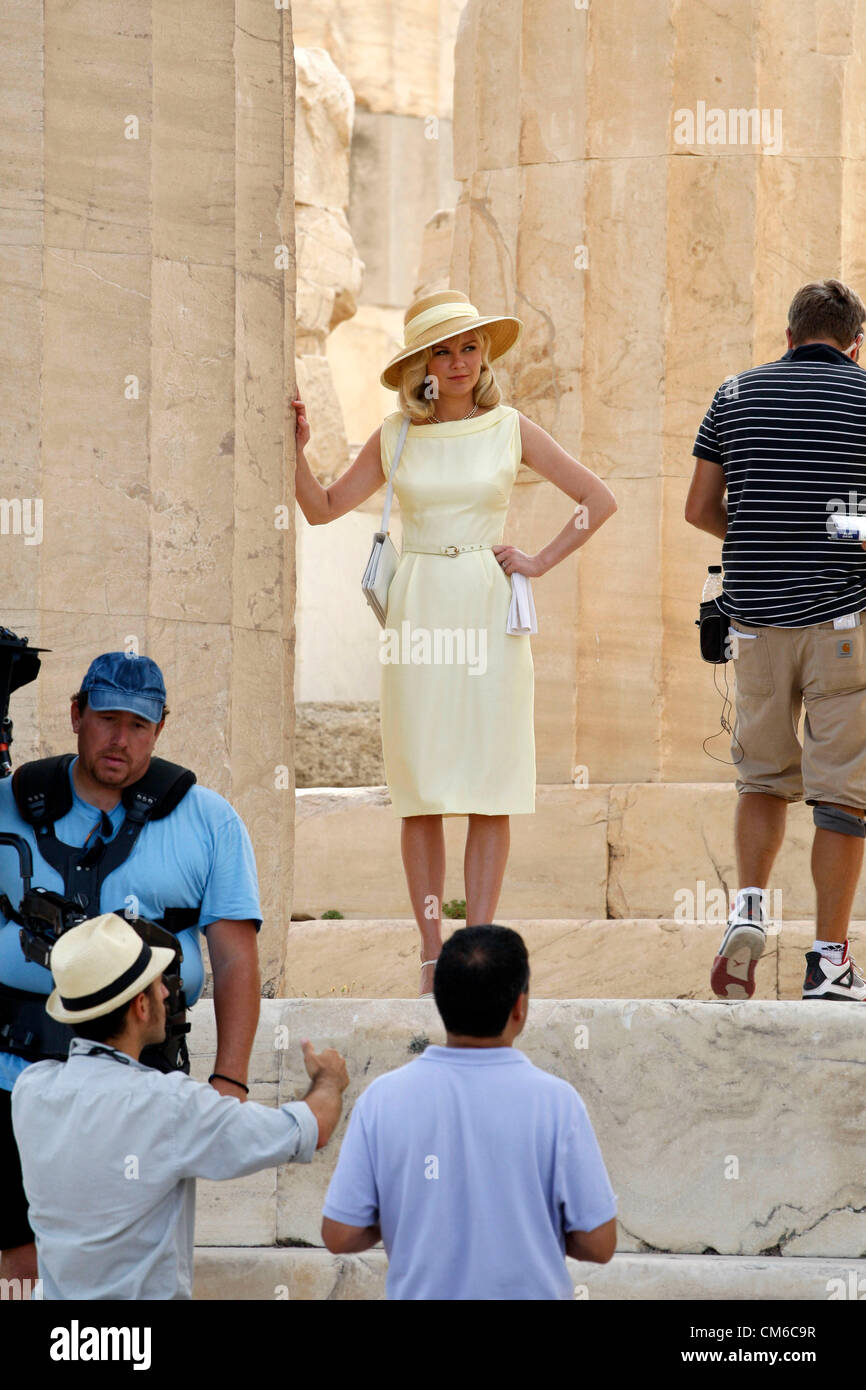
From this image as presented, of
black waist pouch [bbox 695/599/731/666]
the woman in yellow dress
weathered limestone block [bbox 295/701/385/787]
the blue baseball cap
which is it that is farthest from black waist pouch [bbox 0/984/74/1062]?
weathered limestone block [bbox 295/701/385/787]

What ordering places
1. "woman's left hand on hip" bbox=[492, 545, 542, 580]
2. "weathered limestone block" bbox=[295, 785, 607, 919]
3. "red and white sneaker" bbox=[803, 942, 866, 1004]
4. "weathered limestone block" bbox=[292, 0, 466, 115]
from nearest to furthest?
"red and white sneaker" bbox=[803, 942, 866, 1004] < "woman's left hand on hip" bbox=[492, 545, 542, 580] < "weathered limestone block" bbox=[295, 785, 607, 919] < "weathered limestone block" bbox=[292, 0, 466, 115]

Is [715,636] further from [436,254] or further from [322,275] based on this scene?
[322,275]

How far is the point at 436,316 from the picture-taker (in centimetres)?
588

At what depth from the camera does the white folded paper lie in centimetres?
582

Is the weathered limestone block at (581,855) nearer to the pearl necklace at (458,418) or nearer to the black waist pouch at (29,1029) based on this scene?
the pearl necklace at (458,418)

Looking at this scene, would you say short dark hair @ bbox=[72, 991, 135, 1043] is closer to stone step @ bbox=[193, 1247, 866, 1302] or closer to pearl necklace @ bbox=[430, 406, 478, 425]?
stone step @ bbox=[193, 1247, 866, 1302]

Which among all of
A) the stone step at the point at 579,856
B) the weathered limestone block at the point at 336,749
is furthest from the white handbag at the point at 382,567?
the weathered limestone block at the point at 336,749

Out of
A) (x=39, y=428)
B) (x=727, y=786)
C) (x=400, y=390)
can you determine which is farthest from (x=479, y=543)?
(x=727, y=786)

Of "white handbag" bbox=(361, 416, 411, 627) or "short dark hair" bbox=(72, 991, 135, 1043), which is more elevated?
"white handbag" bbox=(361, 416, 411, 627)

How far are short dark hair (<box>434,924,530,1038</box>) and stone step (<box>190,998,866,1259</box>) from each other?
167 centimetres

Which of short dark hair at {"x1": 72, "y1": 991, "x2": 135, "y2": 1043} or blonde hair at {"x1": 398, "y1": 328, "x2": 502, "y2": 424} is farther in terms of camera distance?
blonde hair at {"x1": 398, "y1": 328, "x2": 502, "y2": 424}

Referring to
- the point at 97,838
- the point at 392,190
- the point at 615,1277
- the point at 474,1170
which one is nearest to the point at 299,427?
the point at 97,838

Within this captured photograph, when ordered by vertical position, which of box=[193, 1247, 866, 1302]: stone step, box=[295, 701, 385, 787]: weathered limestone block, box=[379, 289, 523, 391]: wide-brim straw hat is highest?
box=[379, 289, 523, 391]: wide-brim straw hat
